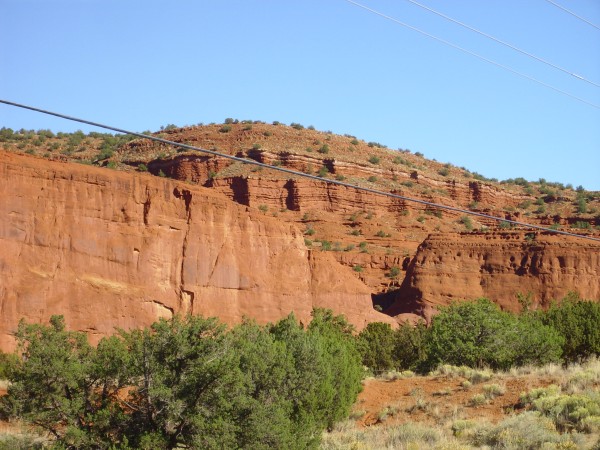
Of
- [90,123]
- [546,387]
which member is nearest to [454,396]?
[546,387]

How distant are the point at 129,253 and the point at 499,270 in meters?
29.1

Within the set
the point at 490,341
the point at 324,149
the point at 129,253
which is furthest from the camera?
the point at 324,149

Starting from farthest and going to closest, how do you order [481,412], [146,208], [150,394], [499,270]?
[499,270] → [146,208] → [481,412] → [150,394]

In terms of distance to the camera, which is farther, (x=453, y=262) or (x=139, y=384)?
(x=453, y=262)

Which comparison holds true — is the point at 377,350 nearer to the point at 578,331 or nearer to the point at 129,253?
the point at 578,331

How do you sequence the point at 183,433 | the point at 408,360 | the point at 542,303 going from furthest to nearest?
the point at 542,303 < the point at 408,360 < the point at 183,433

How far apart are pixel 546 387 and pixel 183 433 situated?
1191 centimetres

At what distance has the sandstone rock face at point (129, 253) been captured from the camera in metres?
46.8

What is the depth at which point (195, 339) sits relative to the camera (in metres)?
24.0

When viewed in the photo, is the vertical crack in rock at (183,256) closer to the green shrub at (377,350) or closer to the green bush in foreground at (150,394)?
the green shrub at (377,350)

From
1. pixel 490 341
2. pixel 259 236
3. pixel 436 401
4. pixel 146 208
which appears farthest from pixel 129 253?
pixel 436 401

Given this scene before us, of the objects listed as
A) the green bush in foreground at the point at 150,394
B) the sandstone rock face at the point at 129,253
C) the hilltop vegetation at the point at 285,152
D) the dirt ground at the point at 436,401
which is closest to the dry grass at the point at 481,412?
the dirt ground at the point at 436,401

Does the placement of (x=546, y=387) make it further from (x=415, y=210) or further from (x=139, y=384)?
(x=415, y=210)

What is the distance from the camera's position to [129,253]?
166 feet
